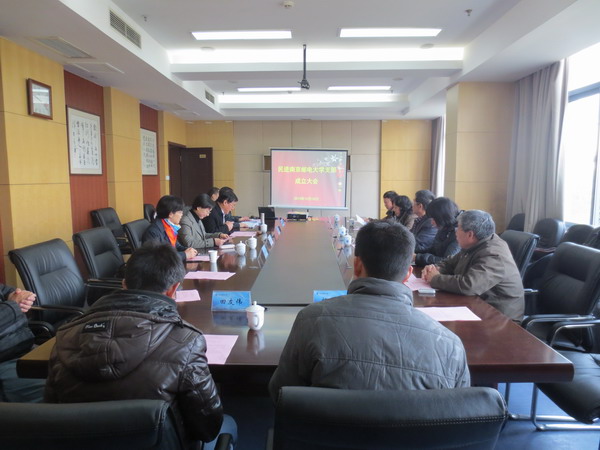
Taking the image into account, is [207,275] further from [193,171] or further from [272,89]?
[193,171]

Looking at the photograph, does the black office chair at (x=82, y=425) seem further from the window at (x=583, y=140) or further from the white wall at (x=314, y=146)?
the white wall at (x=314, y=146)

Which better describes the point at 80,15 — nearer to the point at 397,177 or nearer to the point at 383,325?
the point at 383,325

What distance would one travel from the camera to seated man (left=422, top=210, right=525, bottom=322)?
2.15 meters

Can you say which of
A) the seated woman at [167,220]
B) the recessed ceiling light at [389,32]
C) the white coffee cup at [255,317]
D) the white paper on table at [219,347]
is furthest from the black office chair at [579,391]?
the recessed ceiling light at [389,32]

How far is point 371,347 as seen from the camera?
0.96 metres

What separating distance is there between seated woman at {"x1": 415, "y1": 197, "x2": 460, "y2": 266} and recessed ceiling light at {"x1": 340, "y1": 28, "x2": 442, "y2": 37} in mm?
2191

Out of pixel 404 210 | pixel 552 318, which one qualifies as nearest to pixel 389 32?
pixel 404 210

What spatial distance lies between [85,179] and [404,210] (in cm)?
407

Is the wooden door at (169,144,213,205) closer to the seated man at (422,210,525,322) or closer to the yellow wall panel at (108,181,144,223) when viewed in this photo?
the yellow wall panel at (108,181,144,223)

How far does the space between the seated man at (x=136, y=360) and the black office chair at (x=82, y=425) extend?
19cm

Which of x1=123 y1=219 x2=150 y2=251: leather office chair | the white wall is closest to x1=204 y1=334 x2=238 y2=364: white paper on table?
x1=123 y1=219 x2=150 y2=251: leather office chair

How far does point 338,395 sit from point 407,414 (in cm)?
13

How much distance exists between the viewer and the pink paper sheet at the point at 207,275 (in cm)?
251

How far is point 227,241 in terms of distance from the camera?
13.1 ft
